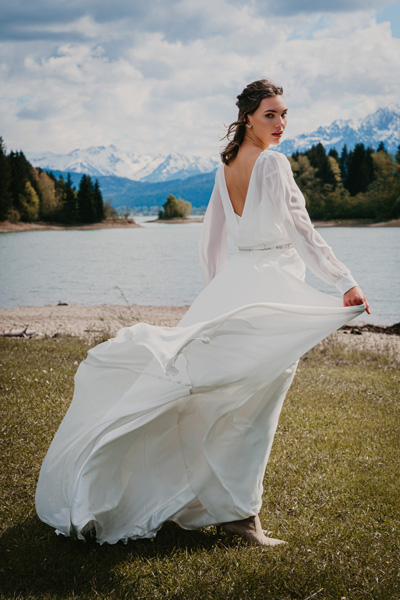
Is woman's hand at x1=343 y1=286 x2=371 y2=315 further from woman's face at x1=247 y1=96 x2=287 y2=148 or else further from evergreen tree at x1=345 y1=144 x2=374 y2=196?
evergreen tree at x1=345 y1=144 x2=374 y2=196

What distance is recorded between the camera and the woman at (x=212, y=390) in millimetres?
3057

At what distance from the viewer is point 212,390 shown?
10.0 feet

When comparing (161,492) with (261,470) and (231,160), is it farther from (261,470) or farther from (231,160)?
(231,160)

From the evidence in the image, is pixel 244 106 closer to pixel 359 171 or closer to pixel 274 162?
pixel 274 162

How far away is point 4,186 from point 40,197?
13.5 meters

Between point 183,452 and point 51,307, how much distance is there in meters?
17.1

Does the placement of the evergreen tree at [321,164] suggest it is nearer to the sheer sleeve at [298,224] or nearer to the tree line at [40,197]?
the tree line at [40,197]

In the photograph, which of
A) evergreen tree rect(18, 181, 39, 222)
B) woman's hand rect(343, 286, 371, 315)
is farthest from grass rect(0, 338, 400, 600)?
evergreen tree rect(18, 181, 39, 222)

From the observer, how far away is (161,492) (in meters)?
3.23

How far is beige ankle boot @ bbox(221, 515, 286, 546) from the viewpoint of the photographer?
3348mm

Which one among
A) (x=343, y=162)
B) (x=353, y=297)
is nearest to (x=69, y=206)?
(x=343, y=162)

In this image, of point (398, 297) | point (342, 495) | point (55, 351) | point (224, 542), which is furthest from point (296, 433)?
point (398, 297)

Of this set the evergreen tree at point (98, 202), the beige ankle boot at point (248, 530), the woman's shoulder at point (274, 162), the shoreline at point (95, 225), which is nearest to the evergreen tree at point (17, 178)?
the shoreline at point (95, 225)

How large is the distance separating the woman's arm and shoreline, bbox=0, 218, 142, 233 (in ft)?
268
